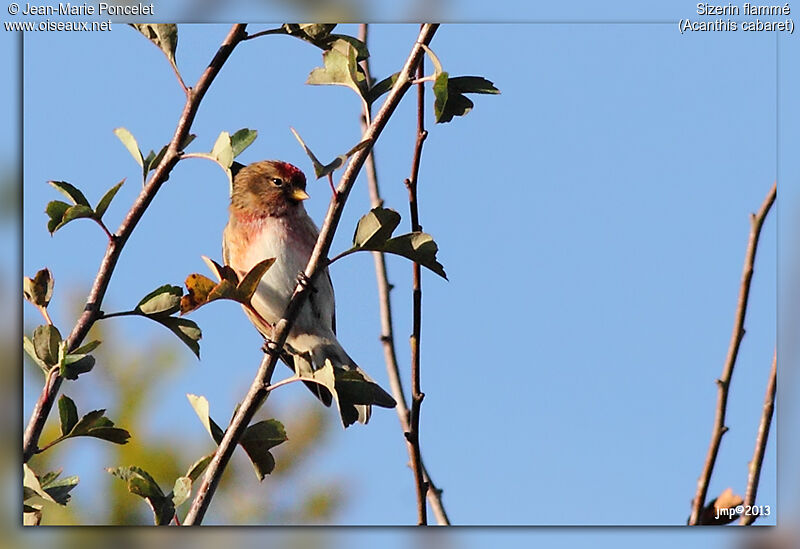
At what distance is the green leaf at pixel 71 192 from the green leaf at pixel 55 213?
0.02 meters

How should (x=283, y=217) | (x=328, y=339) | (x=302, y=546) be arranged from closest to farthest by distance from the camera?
(x=302, y=546), (x=328, y=339), (x=283, y=217)

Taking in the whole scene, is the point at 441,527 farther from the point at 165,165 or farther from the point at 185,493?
the point at 165,165

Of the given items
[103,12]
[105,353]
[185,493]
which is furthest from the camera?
[105,353]

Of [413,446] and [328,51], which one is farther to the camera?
[328,51]

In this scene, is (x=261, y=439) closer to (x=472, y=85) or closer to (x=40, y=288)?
(x=40, y=288)

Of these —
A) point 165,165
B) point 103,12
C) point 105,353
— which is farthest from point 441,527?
point 103,12

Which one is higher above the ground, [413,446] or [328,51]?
[328,51]

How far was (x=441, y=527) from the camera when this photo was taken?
2344 millimetres

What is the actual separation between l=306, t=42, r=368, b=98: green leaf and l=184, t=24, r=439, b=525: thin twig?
0.33 ft

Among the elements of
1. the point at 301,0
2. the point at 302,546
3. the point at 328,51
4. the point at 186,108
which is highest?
the point at 301,0

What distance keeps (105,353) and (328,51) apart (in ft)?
4.43

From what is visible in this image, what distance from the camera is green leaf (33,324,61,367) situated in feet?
6.86

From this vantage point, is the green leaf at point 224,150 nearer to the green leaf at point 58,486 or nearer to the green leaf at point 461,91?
the green leaf at point 461,91

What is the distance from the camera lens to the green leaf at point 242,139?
215 centimetres
